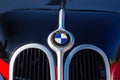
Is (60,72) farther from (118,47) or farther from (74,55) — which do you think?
(118,47)

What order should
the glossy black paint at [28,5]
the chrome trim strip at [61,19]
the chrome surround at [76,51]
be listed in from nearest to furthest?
the chrome surround at [76,51] < the chrome trim strip at [61,19] < the glossy black paint at [28,5]

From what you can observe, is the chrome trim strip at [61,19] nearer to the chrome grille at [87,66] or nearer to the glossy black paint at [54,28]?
the glossy black paint at [54,28]

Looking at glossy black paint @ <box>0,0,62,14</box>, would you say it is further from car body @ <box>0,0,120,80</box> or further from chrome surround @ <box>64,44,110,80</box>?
chrome surround @ <box>64,44,110,80</box>

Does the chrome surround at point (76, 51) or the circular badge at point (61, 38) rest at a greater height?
the circular badge at point (61, 38)

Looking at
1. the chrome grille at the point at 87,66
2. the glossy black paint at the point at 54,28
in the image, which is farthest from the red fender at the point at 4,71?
the chrome grille at the point at 87,66

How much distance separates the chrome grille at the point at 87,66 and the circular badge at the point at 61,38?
0.49 ft

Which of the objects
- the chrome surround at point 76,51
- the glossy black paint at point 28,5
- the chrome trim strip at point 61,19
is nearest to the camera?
the chrome surround at point 76,51

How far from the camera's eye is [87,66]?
14.2 feet

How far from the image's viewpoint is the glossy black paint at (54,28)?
14.4 ft

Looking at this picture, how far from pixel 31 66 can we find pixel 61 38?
0.36 metres

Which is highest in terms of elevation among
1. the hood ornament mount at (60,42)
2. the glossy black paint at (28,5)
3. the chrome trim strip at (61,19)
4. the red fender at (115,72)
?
the glossy black paint at (28,5)

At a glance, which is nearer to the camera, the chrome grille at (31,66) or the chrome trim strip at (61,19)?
the chrome grille at (31,66)

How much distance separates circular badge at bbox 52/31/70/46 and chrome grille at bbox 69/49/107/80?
0.49ft

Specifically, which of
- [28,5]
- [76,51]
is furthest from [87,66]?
[28,5]
